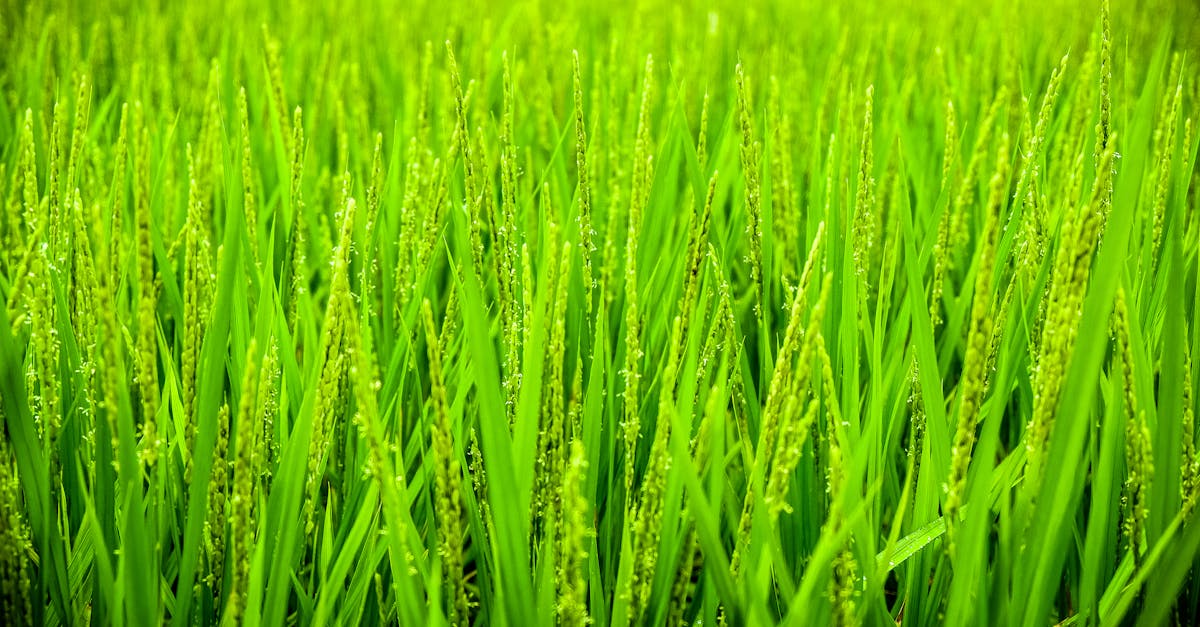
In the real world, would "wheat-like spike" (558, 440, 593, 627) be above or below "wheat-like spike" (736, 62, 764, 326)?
below

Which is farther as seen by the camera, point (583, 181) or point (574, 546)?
point (583, 181)

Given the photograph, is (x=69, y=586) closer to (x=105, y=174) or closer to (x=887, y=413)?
(x=887, y=413)

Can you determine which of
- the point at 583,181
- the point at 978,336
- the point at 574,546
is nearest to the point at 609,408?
the point at 583,181

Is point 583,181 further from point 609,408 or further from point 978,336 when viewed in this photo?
point 978,336

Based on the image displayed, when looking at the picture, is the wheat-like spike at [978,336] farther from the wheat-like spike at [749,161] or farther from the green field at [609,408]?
the wheat-like spike at [749,161]

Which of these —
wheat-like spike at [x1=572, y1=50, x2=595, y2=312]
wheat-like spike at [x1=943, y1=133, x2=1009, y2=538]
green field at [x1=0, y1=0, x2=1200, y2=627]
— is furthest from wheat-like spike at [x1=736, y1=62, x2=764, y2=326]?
wheat-like spike at [x1=943, y1=133, x2=1009, y2=538]

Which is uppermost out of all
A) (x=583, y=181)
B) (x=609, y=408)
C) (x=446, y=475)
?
(x=583, y=181)

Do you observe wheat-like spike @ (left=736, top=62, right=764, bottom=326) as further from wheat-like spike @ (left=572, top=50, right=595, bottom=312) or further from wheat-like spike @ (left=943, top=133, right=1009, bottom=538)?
wheat-like spike @ (left=943, top=133, right=1009, bottom=538)

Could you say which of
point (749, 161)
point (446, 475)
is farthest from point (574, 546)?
point (749, 161)

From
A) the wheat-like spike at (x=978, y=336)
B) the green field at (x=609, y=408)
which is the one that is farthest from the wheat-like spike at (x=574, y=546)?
the wheat-like spike at (x=978, y=336)

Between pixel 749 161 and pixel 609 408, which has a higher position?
pixel 749 161

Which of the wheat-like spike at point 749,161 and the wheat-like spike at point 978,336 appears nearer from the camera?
the wheat-like spike at point 978,336

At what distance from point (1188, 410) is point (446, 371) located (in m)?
0.72

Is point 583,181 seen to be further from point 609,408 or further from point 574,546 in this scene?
point 574,546
